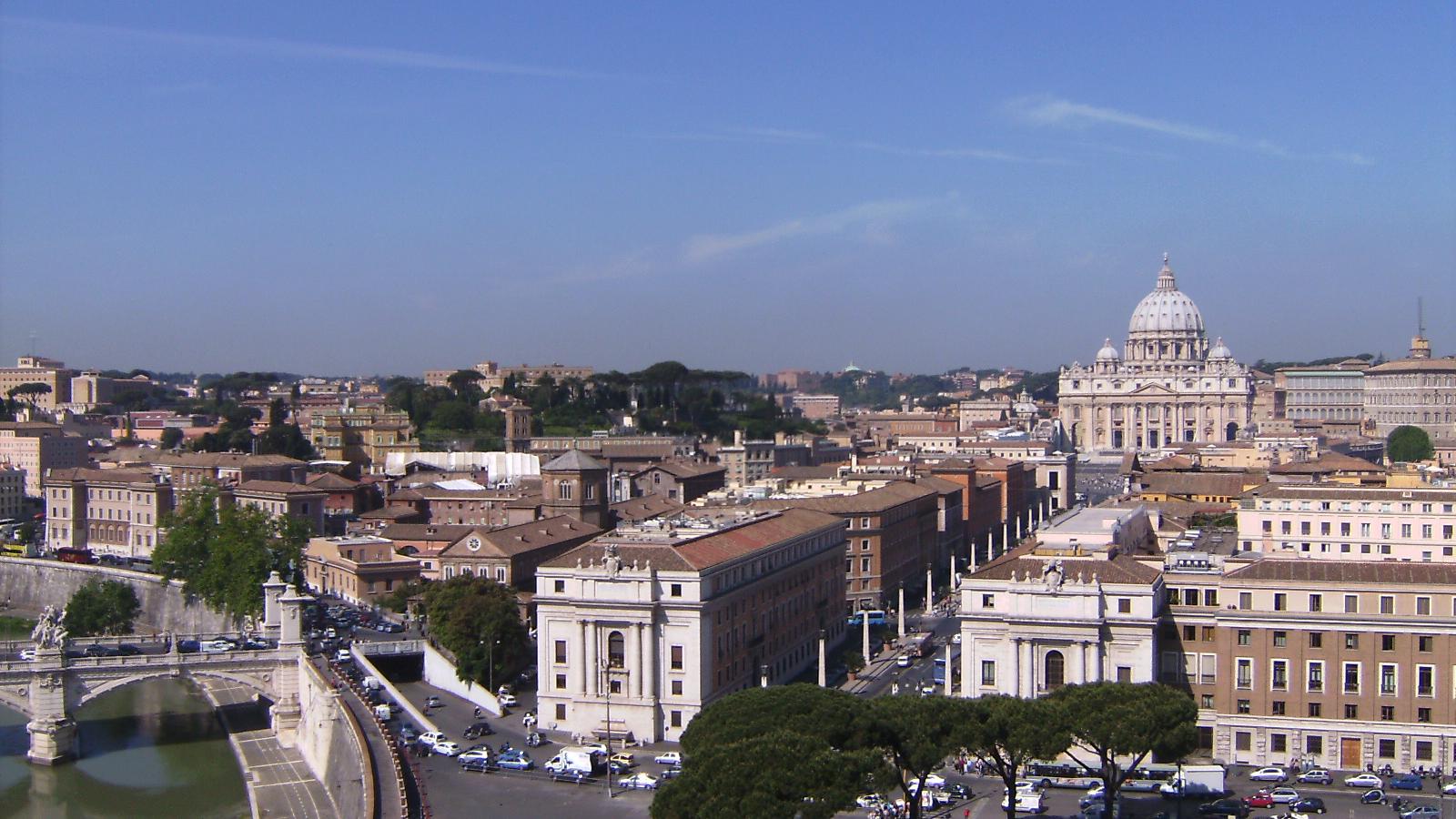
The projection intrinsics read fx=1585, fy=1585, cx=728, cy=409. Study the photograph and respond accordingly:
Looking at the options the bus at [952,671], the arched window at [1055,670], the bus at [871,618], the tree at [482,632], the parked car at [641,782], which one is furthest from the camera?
the bus at [871,618]

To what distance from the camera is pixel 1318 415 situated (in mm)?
111188

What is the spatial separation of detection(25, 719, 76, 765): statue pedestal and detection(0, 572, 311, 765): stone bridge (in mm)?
18

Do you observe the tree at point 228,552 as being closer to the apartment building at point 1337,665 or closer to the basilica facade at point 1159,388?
the apartment building at point 1337,665

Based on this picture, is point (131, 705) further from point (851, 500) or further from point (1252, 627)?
point (1252, 627)

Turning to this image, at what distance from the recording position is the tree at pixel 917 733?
68.6ft

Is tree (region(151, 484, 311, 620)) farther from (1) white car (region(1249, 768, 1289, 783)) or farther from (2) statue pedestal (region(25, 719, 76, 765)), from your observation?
(1) white car (region(1249, 768, 1289, 783))

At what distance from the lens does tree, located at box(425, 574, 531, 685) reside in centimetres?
3195

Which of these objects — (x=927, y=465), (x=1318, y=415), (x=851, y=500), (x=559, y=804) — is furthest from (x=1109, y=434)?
(x=559, y=804)

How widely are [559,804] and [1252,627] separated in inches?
448

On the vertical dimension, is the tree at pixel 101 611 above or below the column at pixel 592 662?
below

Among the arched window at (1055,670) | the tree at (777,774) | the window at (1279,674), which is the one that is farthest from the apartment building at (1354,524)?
the tree at (777,774)

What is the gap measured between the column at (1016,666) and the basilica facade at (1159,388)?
93065 mm

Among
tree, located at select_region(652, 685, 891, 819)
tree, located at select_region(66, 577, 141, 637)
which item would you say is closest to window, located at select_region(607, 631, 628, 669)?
tree, located at select_region(652, 685, 891, 819)

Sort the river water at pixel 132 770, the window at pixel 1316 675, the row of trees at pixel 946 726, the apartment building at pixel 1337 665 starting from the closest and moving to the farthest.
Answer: the row of trees at pixel 946 726 → the apartment building at pixel 1337 665 → the window at pixel 1316 675 → the river water at pixel 132 770
